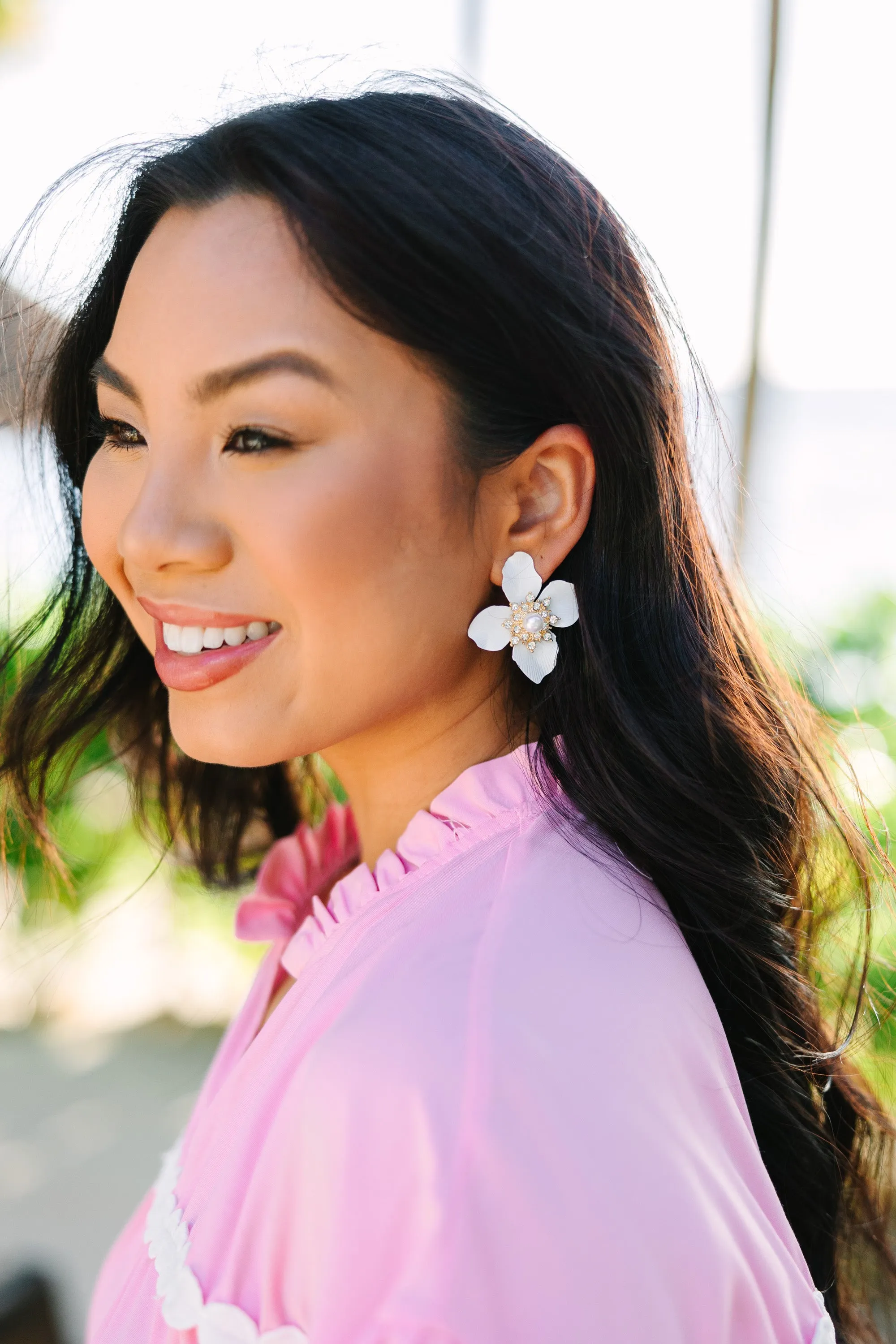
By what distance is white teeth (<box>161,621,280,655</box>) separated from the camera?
1.16 metres

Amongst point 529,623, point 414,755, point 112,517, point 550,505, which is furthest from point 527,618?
point 112,517

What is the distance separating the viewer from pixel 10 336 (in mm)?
1751

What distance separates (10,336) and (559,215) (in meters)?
0.99

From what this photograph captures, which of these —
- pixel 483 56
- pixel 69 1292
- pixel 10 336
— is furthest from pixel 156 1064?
pixel 483 56

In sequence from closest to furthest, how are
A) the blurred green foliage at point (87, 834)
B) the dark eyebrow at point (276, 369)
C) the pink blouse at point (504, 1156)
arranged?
1. the pink blouse at point (504, 1156)
2. the dark eyebrow at point (276, 369)
3. the blurred green foliage at point (87, 834)

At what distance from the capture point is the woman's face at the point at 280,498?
1.08 meters

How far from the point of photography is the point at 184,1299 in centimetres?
98

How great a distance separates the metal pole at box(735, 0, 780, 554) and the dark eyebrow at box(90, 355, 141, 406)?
2611mm

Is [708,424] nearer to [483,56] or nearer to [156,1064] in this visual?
[483,56]

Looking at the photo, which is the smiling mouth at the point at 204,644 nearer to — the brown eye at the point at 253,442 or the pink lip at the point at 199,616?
the pink lip at the point at 199,616

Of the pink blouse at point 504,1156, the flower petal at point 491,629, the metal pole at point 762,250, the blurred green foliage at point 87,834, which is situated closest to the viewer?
the pink blouse at point 504,1156

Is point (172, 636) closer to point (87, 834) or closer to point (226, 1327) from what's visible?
point (226, 1327)

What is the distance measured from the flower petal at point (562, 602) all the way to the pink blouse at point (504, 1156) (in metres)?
0.23

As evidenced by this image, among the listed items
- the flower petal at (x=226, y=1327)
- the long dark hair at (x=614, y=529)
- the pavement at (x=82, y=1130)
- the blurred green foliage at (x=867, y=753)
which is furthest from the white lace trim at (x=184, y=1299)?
the pavement at (x=82, y=1130)
